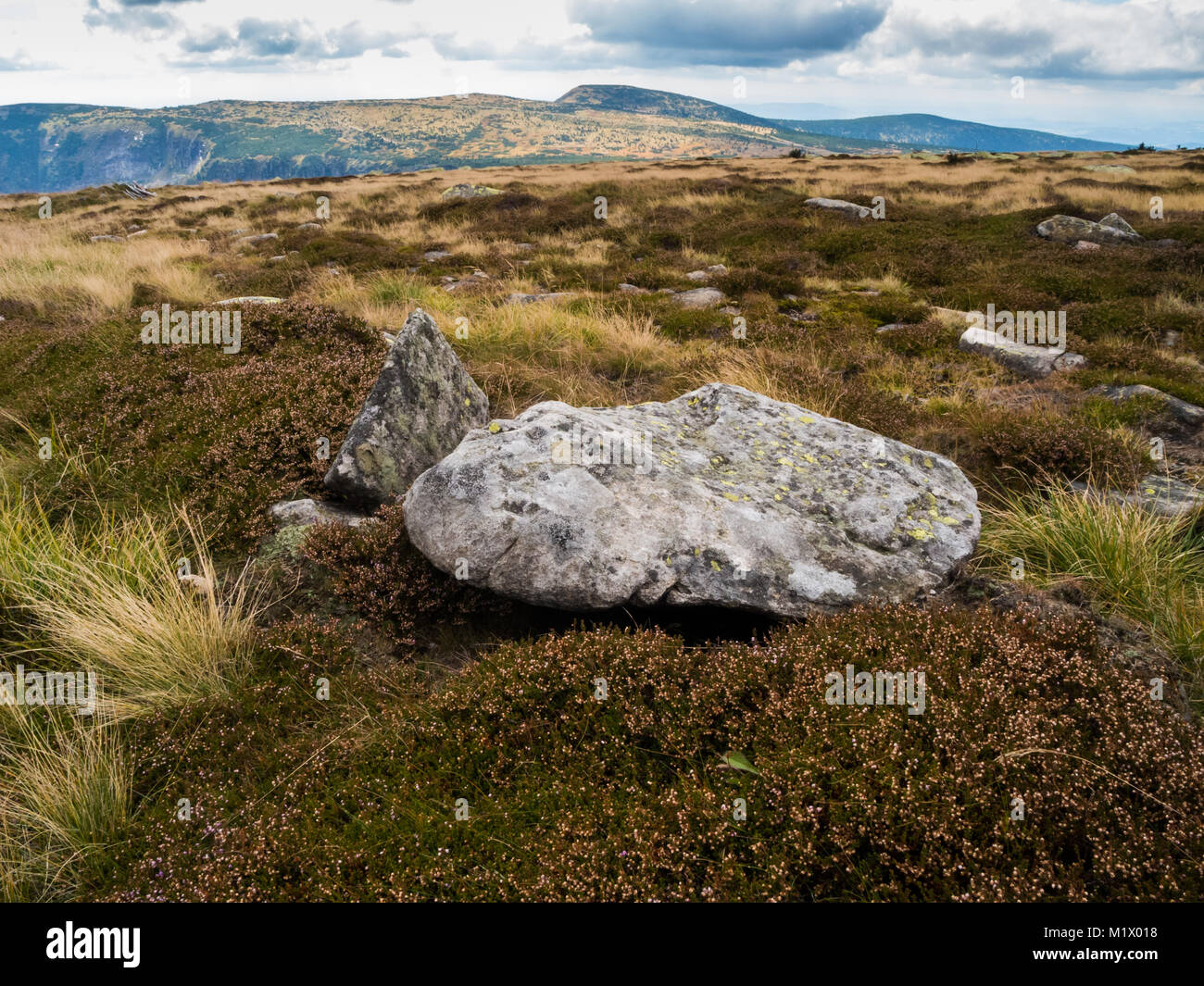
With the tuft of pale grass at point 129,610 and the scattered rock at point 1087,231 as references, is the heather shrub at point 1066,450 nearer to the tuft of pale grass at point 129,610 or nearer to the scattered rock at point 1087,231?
the tuft of pale grass at point 129,610

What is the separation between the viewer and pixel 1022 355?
1013 centimetres

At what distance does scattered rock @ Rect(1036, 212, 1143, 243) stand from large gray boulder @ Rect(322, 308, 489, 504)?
1781 cm

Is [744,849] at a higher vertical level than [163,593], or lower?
lower

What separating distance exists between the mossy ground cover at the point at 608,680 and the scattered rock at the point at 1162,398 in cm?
27

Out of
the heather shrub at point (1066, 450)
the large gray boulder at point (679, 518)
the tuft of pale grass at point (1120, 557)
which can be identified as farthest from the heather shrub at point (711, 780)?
the heather shrub at point (1066, 450)

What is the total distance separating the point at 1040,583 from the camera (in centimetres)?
503

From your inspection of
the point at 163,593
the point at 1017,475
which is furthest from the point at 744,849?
the point at 1017,475

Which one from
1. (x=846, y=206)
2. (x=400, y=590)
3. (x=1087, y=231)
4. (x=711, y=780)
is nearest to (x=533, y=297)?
(x=400, y=590)

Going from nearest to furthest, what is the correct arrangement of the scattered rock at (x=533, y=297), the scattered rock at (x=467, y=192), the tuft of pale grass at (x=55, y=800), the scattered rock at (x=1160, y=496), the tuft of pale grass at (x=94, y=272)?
1. the tuft of pale grass at (x=55, y=800)
2. the scattered rock at (x=1160, y=496)
3. the scattered rock at (x=533, y=297)
4. the tuft of pale grass at (x=94, y=272)
5. the scattered rock at (x=467, y=192)

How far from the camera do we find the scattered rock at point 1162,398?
791 centimetres

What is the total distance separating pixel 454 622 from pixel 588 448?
169 cm

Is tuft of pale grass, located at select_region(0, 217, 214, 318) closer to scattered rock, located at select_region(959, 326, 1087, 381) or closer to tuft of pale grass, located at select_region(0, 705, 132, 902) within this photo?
tuft of pale grass, located at select_region(0, 705, 132, 902)

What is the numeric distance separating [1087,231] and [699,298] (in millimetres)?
12019

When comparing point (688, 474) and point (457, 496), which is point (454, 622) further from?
point (688, 474)
